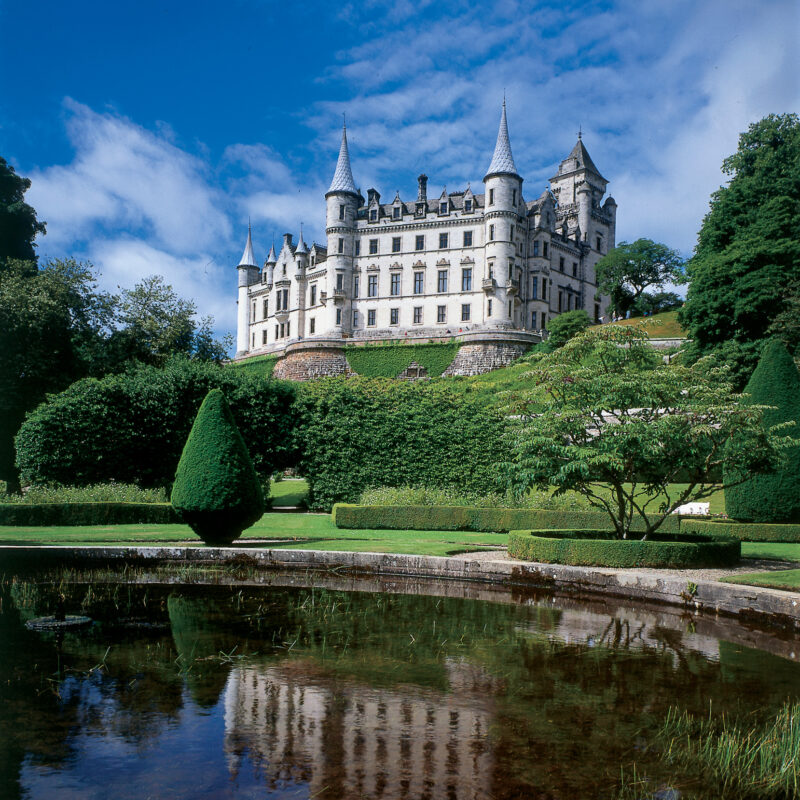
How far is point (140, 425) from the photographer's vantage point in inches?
906

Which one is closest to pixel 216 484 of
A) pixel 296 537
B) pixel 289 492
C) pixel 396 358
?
pixel 296 537

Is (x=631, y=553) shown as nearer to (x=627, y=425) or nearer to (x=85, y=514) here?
(x=627, y=425)

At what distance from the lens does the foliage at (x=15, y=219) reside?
36.9 metres

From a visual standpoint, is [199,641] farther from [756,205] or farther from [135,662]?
[756,205]

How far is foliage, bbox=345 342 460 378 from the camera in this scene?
55.8m

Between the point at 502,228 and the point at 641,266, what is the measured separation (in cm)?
1425

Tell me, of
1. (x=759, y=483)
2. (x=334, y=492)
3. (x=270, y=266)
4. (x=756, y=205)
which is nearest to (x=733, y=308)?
(x=756, y=205)

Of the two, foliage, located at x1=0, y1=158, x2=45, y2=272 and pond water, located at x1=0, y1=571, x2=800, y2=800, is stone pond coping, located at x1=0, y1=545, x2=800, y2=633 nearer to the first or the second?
pond water, located at x1=0, y1=571, x2=800, y2=800

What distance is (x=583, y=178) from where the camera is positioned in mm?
72875

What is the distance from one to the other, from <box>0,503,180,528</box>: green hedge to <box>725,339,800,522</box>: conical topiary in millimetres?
14041

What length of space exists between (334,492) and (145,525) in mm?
7053

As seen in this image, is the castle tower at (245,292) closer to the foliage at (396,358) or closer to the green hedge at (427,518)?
the foliage at (396,358)

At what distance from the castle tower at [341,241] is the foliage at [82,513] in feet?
151

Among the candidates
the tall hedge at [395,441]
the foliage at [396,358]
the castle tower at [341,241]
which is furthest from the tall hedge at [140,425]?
the castle tower at [341,241]
